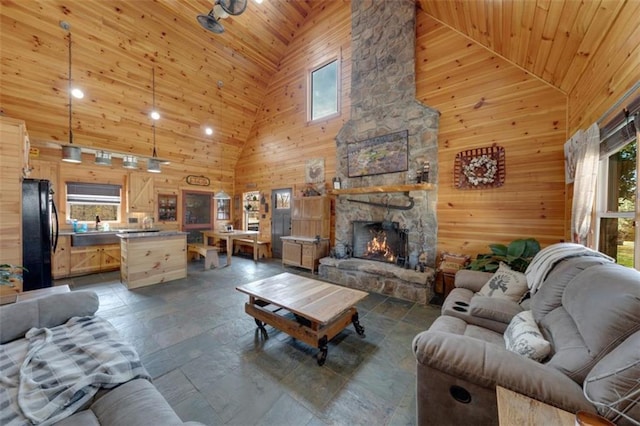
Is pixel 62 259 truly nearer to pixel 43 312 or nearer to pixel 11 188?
pixel 11 188

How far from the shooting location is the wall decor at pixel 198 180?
22.1 feet

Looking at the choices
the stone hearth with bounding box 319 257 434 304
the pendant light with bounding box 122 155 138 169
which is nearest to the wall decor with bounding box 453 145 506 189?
the stone hearth with bounding box 319 257 434 304

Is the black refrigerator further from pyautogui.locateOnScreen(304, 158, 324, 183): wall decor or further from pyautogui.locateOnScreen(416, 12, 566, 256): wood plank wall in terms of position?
pyautogui.locateOnScreen(416, 12, 566, 256): wood plank wall

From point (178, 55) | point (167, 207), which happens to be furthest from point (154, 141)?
point (178, 55)

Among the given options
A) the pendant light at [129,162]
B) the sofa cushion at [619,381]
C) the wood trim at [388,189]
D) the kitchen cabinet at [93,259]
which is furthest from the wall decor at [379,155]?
the kitchen cabinet at [93,259]

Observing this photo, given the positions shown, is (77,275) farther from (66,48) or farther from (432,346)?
(432,346)

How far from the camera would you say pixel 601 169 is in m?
2.23

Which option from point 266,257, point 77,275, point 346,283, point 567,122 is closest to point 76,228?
point 77,275

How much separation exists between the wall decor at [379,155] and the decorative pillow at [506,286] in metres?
2.36

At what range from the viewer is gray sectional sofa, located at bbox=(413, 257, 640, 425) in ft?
2.87

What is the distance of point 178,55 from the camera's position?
479cm

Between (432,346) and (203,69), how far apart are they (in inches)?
256

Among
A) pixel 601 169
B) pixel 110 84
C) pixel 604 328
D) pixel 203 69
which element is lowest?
pixel 604 328

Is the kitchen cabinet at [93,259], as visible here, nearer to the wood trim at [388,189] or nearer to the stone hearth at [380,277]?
the stone hearth at [380,277]
